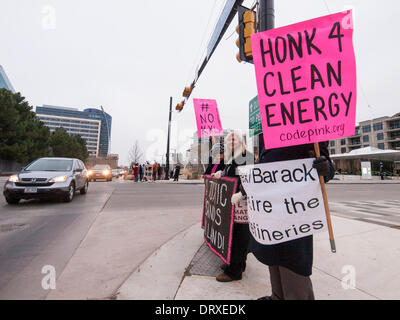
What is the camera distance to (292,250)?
164 centimetres

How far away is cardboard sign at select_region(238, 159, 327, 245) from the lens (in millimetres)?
1674

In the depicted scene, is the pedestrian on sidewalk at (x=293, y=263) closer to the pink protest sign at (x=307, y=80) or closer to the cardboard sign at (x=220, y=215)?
the pink protest sign at (x=307, y=80)

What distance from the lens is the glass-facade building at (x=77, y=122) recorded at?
13512 centimetres

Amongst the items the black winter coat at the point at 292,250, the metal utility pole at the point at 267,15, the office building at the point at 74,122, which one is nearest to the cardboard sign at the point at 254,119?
the metal utility pole at the point at 267,15

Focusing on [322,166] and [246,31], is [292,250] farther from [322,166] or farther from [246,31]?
[246,31]

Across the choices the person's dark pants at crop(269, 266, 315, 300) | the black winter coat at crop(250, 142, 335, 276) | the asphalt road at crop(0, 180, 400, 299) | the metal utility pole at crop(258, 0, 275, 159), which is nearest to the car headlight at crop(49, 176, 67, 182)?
the asphalt road at crop(0, 180, 400, 299)

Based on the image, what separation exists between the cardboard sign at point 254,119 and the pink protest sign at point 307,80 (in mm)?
2064

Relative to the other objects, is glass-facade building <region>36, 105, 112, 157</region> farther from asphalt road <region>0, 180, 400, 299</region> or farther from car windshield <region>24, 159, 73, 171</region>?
asphalt road <region>0, 180, 400, 299</region>

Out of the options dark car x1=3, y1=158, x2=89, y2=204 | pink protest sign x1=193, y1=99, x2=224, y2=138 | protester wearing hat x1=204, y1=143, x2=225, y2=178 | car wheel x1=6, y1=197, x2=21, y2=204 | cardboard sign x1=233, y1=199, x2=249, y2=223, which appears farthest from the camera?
car wheel x1=6, y1=197, x2=21, y2=204

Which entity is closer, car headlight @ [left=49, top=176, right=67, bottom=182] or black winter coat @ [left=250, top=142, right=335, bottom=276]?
black winter coat @ [left=250, top=142, right=335, bottom=276]

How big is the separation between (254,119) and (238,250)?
261 centimetres

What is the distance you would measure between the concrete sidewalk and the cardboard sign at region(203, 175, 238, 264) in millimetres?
237
